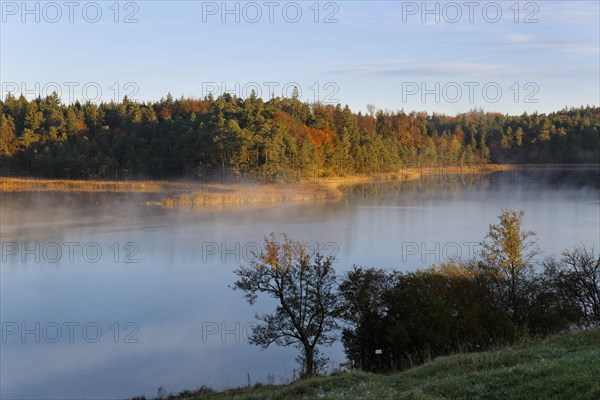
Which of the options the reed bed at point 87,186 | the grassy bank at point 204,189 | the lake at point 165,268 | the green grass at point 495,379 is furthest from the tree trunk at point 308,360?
the reed bed at point 87,186

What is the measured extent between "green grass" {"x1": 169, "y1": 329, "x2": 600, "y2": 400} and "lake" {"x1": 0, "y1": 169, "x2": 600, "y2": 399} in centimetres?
463

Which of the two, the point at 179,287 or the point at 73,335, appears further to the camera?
the point at 179,287

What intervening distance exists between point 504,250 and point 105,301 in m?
13.4

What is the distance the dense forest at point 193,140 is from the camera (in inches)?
2208

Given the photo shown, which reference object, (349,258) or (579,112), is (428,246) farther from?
(579,112)

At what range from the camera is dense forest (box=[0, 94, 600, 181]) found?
5609 centimetres

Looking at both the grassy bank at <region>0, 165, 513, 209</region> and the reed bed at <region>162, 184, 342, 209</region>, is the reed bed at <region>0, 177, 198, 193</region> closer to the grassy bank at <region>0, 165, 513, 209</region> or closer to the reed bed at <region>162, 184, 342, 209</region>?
the grassy bank at <region>0, 165, 513, 209</region>

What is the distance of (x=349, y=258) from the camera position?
81.1ft

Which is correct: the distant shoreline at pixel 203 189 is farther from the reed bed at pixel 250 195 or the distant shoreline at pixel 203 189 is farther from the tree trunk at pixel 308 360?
the tree trunk at pixel 308 360

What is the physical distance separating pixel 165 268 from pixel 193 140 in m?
38.8

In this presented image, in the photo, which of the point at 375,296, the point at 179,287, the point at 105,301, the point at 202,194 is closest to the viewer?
the point at 375,296

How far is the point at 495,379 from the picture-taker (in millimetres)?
7531

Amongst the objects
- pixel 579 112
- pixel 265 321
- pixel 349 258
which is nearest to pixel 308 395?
pixel 265 321

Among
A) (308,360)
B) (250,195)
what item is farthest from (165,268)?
(250,195)
